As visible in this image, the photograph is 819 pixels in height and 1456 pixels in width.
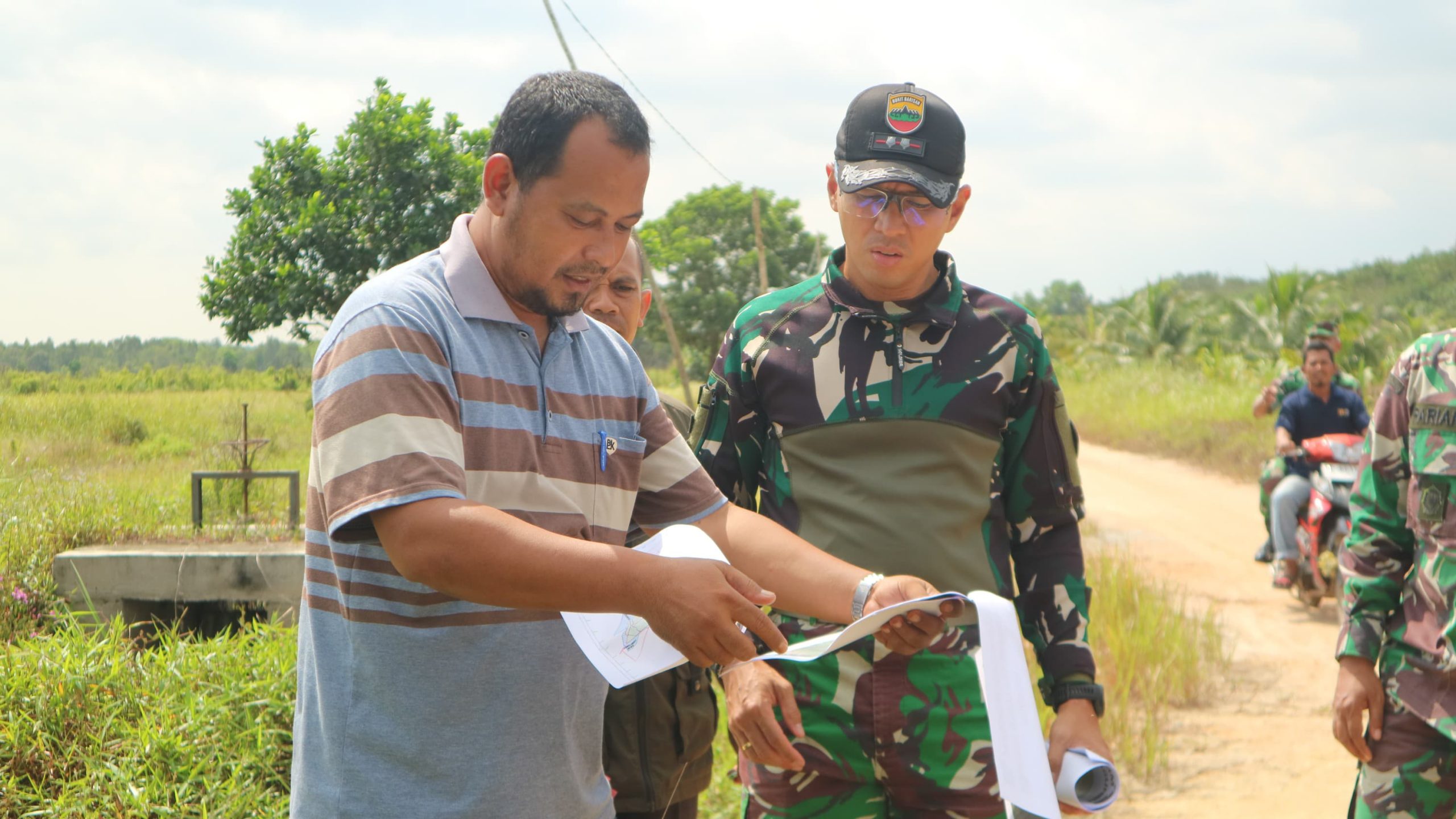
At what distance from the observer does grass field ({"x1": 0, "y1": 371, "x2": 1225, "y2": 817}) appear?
3.79 meters

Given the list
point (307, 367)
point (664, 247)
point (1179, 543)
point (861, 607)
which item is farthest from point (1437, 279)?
point (861, 607)

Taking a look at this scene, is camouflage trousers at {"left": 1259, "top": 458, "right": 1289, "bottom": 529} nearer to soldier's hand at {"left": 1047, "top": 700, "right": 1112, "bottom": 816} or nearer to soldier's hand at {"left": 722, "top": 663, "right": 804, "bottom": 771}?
soldier's hand at {"left": 1047, "top": 700, "right": 1112, "bottom": 816}

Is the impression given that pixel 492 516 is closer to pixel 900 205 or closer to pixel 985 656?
pixel 985 656

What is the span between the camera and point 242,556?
5875mm

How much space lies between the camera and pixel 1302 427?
8328 millimetres

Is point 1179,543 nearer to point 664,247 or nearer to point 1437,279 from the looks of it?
point 664,247

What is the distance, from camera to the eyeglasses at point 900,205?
245cm

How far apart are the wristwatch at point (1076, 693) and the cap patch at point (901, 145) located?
106 cm

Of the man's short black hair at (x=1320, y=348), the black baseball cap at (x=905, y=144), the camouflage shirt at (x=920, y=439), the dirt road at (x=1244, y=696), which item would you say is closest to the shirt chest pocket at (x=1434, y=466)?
the camouflage shirt at (x=920, y=439)

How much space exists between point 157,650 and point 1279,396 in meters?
7.49

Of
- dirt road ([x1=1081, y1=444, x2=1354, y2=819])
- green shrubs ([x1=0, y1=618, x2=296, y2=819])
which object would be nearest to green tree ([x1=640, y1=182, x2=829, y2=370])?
dirt road ([x1=1081, y1=444, x2=1354, y2=819])

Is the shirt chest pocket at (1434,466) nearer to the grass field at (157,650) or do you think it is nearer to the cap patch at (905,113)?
the cap patch at (905,113)

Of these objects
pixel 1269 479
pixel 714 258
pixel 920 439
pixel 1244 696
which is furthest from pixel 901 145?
pixel 714 258

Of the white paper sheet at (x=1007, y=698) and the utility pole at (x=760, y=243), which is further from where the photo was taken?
the utility pole at (x=760, y=243)
